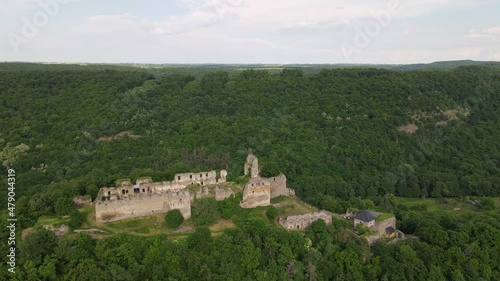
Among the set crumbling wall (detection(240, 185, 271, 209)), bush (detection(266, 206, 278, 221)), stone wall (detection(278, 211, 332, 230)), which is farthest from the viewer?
crumbling wall (detection(240, 185, 271, 209))

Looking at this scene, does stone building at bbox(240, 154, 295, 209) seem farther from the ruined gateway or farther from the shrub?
the shrub

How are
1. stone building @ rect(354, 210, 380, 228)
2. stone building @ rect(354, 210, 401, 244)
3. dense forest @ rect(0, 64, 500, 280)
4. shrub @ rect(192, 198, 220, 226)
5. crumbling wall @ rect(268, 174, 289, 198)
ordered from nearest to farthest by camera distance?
dense forest @ rect(0, 64, 500, 280)
shrub @ rect(192, 198, 220, 226)
stone building @ rect(354, 210, 401, 244)
stone building @ rect(354, 210, 380, 228)
crumbling wall @ rect(268, 174, 289, 198)

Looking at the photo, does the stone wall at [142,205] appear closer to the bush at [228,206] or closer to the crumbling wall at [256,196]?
the bush at [228,206]

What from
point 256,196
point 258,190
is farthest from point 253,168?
point 256,196

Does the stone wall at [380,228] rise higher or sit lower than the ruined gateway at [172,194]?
lower

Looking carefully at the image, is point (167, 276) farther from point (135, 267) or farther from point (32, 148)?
point (32, 148)

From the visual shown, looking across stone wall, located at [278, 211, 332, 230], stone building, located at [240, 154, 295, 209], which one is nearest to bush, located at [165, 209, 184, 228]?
stone building, located at [240, 154, 295, 209]

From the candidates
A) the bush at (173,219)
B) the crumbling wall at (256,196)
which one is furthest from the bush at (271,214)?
the bush at (173,219)

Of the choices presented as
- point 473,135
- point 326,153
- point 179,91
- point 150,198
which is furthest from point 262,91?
point 150,198
